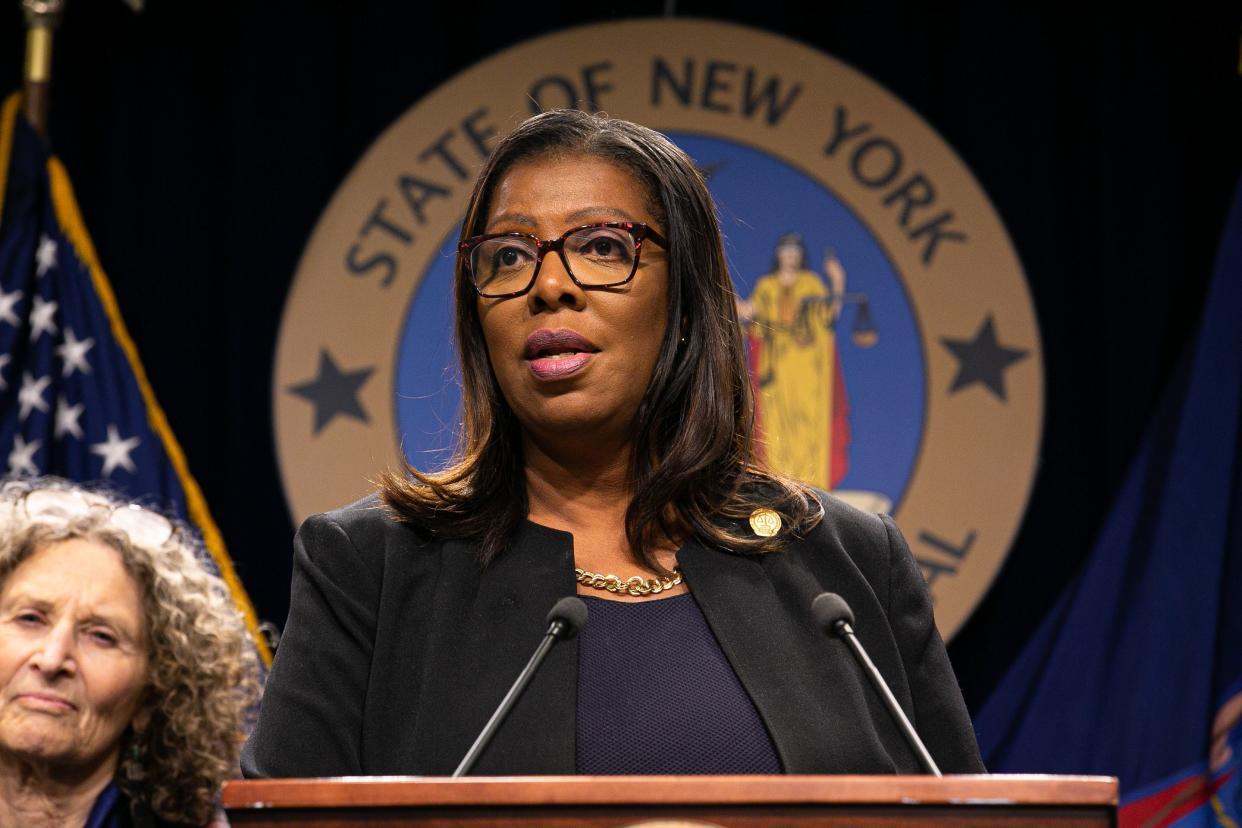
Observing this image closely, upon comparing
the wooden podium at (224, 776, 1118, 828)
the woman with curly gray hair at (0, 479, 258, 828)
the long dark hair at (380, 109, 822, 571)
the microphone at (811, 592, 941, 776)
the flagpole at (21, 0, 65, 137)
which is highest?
the flagpole at (21, 0, 65, 137)

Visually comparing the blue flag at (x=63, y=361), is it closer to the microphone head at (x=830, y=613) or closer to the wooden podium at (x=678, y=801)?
the microphone head at (x=830, y=613)

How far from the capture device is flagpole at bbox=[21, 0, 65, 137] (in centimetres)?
350

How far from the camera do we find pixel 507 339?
159 cm

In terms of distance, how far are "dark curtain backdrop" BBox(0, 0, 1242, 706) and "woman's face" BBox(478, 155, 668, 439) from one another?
6.74 ft

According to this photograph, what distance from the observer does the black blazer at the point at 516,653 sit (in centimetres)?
140

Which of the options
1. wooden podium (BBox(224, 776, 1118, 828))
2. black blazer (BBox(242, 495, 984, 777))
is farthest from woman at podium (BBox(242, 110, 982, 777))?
wooden podium (BBox(224, 776, 1118, 828))

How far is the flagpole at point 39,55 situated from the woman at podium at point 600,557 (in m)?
2.19

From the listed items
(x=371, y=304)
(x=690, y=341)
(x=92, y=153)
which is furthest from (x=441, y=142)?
(x=690, y=341)

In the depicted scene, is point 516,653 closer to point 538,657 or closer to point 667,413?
point 538,657

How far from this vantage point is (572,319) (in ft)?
5.11

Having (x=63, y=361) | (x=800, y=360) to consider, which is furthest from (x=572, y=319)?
(x=63, y=361)

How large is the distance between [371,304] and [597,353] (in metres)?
2.13

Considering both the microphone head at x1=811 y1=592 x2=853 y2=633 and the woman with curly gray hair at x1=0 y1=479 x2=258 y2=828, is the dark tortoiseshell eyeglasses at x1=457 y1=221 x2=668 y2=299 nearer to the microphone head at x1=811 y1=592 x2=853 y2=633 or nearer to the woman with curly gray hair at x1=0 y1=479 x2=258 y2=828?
the microphone head at x1=811 y1=592 x2=853 y2=633

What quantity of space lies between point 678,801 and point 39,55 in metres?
2.98
